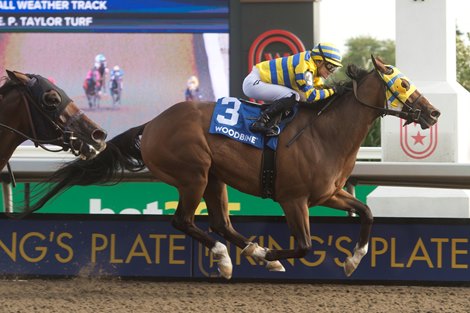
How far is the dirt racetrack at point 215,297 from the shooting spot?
20.7 feet

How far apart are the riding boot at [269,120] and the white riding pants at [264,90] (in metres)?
0.11

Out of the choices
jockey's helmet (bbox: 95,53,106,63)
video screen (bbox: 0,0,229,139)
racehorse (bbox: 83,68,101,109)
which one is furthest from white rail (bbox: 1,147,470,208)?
jockey's helmet (bbox: 95,53,106,63)

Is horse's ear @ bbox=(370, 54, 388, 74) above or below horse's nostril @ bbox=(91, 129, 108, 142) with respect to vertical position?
above

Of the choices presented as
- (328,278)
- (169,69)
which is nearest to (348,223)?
(328,278)

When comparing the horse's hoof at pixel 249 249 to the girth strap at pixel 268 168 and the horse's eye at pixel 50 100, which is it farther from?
the horse's eye at pixel 50 100

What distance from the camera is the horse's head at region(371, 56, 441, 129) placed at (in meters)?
6.65

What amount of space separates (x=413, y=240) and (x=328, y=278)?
1.99ft

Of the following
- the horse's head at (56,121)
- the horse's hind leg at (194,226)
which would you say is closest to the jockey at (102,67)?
the horse's hind leg at (194,226)

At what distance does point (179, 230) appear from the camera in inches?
273

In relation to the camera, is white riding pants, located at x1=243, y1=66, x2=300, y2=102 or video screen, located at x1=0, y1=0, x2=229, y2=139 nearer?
white riding pants, located at x1=243, y1=66, x2=300, y2=102

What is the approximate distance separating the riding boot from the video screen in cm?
431

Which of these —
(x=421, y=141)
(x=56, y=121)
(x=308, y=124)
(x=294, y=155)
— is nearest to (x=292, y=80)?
(x=308, y=124)

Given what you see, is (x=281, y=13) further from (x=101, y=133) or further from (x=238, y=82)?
(x=101, y=133)

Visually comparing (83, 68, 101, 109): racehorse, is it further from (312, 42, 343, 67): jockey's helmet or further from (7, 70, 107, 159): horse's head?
(7, 70, 107, 159): horse's head
